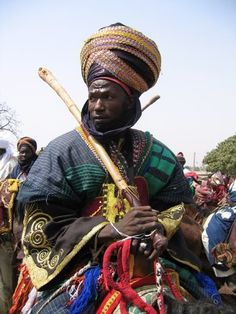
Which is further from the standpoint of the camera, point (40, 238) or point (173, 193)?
point (173, 193)

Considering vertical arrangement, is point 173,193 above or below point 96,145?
below

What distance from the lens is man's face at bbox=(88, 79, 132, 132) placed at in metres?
2.90

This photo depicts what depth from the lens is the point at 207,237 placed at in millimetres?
4184

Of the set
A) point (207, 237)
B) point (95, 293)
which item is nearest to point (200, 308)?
point (95, 293)

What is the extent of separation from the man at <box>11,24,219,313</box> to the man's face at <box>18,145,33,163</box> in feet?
15.3

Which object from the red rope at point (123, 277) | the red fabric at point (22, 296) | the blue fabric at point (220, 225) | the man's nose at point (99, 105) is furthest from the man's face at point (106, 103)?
the blue fabric at point (220, 225)

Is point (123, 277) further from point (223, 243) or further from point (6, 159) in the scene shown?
point (6, 159)

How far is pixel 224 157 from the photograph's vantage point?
39000 millimetres

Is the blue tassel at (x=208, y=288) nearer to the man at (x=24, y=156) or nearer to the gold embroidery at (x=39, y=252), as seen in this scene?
the gold embroidery at (x=39, y=252)

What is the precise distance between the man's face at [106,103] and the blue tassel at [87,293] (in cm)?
85

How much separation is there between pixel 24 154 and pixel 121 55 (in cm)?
490

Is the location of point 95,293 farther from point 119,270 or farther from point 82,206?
point 82,206

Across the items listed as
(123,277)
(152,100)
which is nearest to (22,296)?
(123,277)

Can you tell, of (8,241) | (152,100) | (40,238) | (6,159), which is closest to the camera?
(40,238)
